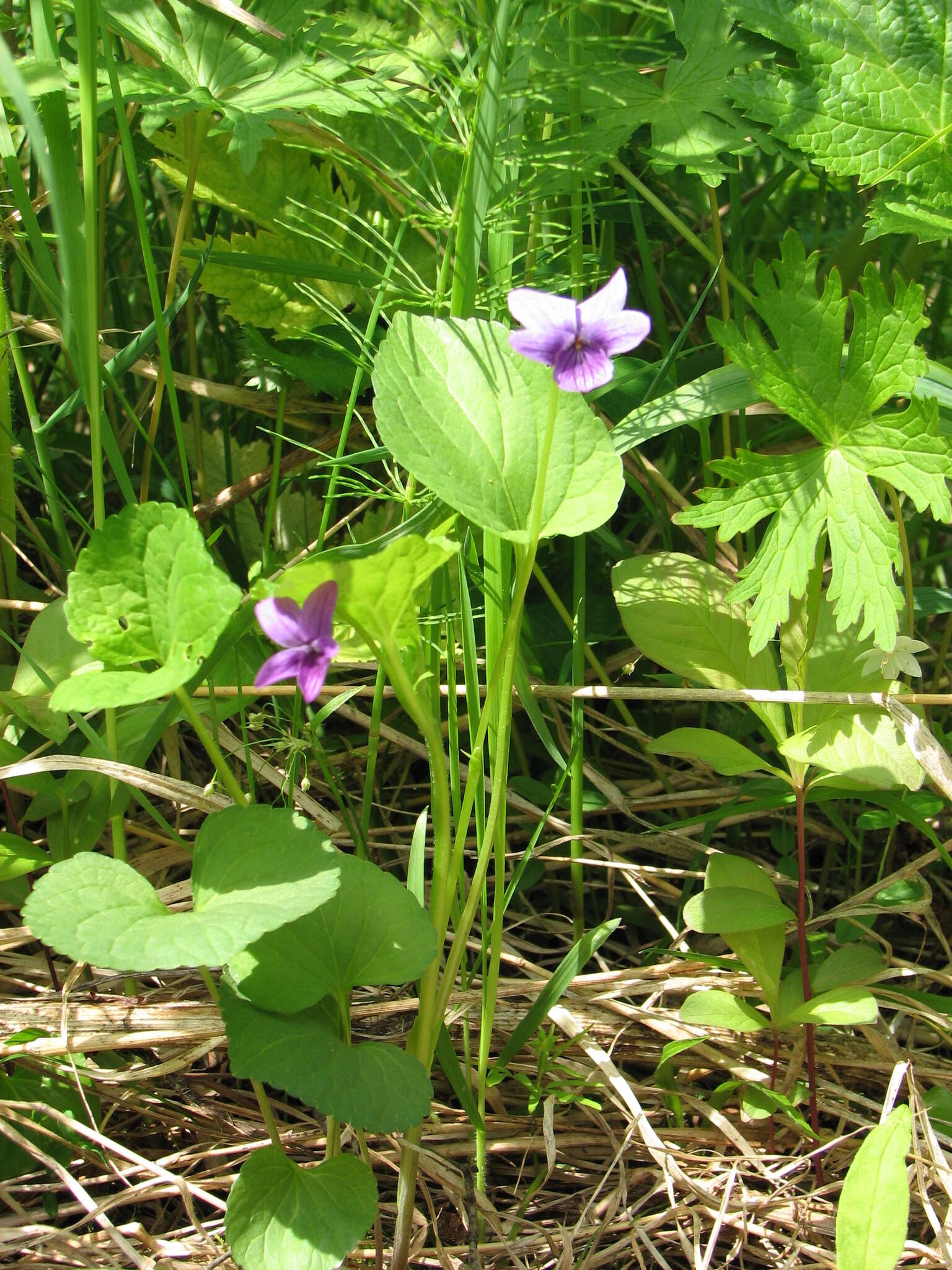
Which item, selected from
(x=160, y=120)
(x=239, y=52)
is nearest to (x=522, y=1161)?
(x=160, y=120)

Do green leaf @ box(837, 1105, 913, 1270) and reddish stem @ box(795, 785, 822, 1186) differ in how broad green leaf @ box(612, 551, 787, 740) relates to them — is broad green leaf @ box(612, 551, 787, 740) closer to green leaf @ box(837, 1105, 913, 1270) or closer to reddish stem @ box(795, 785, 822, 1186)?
reddish stem @ box(795, 785, 822, 1186)

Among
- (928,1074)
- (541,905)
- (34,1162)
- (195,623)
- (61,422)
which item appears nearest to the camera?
(195,623)

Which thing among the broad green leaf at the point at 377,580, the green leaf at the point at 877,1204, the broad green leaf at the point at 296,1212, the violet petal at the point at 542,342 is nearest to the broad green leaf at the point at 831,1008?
the green leaf at the point at 877,1204

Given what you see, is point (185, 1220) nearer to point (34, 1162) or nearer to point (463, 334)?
point (34, 1162)

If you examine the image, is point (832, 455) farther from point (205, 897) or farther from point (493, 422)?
point (205, 897)

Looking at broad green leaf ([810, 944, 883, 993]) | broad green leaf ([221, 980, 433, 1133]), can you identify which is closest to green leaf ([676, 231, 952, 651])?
broad green leaf ([810, 944, 883, 993])
